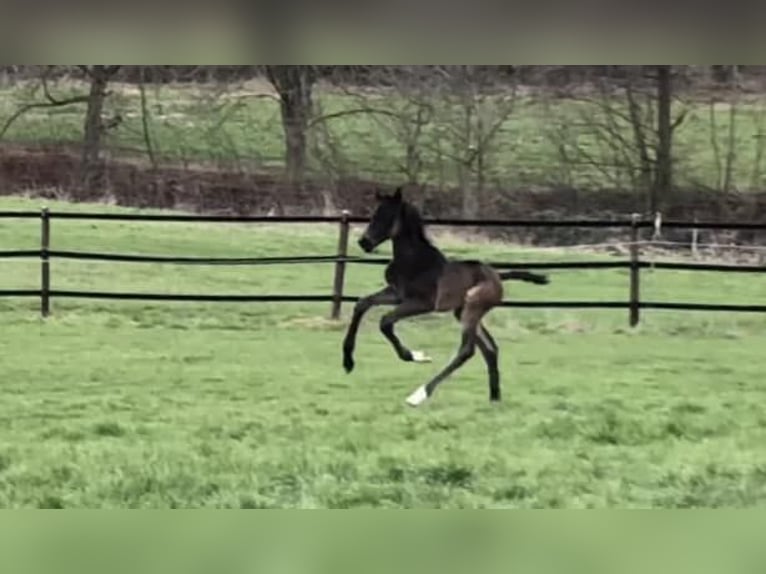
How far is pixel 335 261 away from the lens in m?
4.12

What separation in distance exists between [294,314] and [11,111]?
3.74 feet

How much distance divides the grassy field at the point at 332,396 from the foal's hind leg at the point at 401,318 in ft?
0.20

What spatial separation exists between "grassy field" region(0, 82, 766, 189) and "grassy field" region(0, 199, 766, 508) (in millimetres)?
256

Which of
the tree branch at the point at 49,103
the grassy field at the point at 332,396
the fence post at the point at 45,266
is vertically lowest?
the grassy field at the point at 332,396

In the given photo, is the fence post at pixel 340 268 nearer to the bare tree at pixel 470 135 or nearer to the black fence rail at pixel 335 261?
the black fence rail at pixel 335 261

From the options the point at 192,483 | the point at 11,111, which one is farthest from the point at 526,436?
the point at 11,111

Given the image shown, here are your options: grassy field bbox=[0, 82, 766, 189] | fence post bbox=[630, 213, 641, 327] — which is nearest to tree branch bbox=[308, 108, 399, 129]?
grassy field bbox=[0, 82, 766, 189]

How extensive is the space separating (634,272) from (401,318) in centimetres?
84

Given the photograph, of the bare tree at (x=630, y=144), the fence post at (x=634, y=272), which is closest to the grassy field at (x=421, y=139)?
the bare tree at (x=630, y=144)

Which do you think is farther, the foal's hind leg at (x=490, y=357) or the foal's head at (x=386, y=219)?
the foal's hind leg at (x=490, y=357)

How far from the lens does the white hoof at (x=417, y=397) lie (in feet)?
12.7

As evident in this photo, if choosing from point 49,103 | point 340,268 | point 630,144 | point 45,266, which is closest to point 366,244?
point 340,268

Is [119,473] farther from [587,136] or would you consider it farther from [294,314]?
[587,136]
